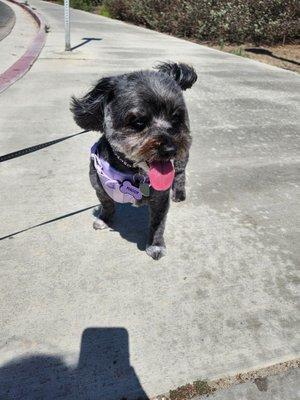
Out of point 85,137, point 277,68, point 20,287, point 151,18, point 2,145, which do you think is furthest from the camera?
point 151,18

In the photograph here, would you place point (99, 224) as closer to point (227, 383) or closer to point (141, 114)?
point (141, 114)

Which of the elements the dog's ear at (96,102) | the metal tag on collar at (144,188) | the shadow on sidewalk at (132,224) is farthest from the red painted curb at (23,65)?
the metal tag on collar at (144,188)

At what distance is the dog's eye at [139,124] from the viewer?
2.97 m

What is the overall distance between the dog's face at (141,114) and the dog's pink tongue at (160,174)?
68mm

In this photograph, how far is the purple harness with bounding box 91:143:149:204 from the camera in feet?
10.3

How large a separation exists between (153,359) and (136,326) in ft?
0.93

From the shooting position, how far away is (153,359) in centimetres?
260

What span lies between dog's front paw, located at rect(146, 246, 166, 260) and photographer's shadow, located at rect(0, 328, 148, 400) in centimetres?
93

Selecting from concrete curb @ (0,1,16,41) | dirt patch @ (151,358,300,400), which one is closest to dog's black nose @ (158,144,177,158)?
dirt patch @ (151,358,300,400)

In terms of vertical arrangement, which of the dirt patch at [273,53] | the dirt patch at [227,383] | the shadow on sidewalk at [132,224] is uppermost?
the dirt patch at [227,383]

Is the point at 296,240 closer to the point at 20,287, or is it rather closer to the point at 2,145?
the point at 20,287

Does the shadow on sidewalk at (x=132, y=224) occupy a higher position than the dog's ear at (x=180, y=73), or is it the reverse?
the dog's ear at (x=180, y=73)

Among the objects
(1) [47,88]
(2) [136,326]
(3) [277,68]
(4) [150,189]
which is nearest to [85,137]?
(1) [47,88]

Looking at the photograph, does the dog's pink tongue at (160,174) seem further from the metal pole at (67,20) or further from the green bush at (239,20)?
the green bush at (239,20)
